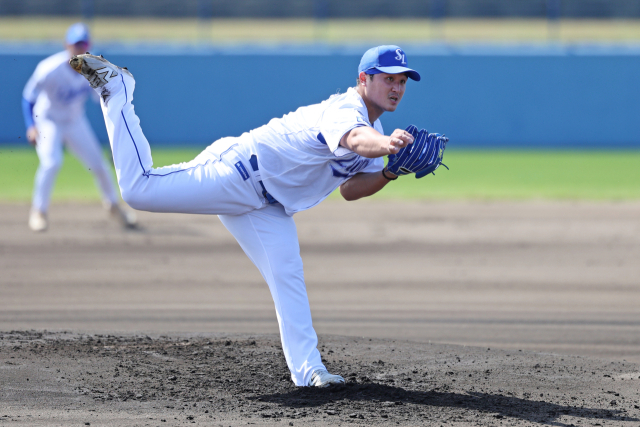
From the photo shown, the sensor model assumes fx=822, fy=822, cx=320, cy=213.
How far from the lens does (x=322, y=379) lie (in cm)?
492

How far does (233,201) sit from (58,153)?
21.4ft

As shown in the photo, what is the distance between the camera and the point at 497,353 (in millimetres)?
6102

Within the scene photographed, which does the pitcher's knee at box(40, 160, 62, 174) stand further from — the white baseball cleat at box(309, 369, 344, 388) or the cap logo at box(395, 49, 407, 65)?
the cap logo at box(395, 49, 407, 65)

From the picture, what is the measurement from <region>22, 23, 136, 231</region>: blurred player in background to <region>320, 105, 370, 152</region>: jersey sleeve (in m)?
6.38

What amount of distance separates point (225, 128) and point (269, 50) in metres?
2.28

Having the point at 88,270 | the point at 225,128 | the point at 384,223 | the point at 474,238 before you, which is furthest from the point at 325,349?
the point at 225,128

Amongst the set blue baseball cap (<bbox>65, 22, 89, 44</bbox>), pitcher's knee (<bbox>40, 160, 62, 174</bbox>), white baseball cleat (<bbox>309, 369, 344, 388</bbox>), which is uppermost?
blue baseball cap (<bbox>65, 22, 89, 44</bbox>)

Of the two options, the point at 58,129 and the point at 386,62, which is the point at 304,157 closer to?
the point at 386,62

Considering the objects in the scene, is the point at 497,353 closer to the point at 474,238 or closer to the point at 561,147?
the point at 474,238

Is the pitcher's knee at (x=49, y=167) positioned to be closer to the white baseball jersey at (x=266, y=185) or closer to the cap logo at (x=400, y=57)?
the white baseball jersey at (x=266, y=185)

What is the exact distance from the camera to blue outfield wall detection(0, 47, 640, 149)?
20.3 meters

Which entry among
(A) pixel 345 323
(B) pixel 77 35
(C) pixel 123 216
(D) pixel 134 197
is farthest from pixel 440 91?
(D) pixel 134 197

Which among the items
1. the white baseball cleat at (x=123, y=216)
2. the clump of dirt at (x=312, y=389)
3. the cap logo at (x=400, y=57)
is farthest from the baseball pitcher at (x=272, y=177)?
the white baseball cleat at (x=123, y=216)

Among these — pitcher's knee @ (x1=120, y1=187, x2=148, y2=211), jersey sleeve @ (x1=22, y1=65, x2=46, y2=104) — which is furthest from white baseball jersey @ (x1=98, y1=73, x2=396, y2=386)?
jersey sleeve @ (x1=22, y1=65, x2=46, y2=104)
